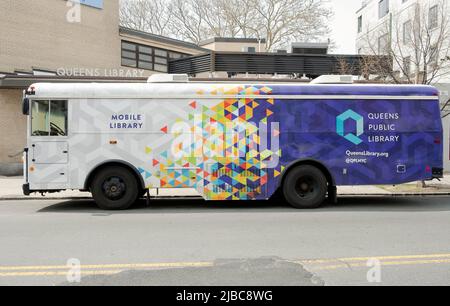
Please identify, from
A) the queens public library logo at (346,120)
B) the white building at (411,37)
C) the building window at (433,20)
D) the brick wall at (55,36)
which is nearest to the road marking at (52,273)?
the queens public library logo at (346,120)

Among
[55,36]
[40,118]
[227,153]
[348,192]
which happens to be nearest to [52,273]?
[227,153]

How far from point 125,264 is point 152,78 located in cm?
628

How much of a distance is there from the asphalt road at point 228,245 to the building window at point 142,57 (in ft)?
70.4

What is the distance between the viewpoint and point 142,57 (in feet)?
103

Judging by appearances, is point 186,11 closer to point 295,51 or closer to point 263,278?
point 295,51

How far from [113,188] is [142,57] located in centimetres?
2236

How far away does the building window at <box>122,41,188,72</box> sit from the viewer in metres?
30.9

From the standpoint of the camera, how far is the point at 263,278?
518 centimetres

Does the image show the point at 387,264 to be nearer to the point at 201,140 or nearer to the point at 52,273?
the point at 52,273

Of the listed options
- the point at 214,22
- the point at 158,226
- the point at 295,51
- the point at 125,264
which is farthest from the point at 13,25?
the point at 214,22

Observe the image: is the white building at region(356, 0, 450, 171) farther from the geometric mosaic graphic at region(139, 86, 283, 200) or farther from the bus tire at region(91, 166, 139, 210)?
the bus tire at region(91, 166, 139, 210)

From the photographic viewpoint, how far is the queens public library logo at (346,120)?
35.7 ft

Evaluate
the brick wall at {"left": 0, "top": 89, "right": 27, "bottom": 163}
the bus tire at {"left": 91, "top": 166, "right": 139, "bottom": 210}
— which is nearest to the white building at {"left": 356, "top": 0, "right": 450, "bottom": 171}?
the bus tire at {"left": 91, "top": 166, "right": 139, "bottom": 210}
